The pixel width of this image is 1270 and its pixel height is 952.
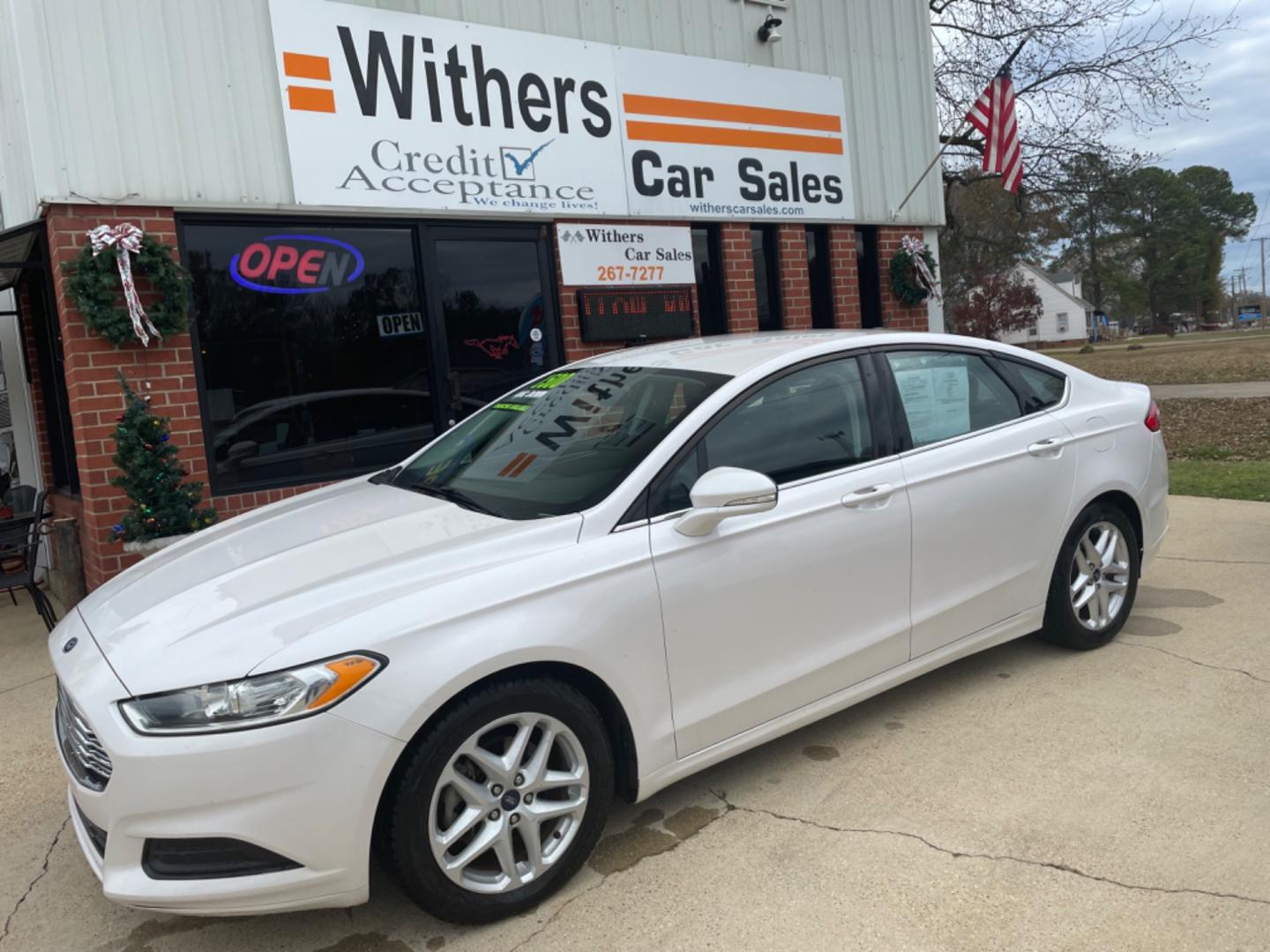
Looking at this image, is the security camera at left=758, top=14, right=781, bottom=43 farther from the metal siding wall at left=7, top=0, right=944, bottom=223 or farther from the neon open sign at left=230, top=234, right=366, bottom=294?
the neon open sign at left=230, top=234, right=366, bottom=294

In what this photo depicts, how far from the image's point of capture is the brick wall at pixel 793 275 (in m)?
9.38

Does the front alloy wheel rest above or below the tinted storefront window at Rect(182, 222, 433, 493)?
below

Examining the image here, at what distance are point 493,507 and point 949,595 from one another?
5.93 ft

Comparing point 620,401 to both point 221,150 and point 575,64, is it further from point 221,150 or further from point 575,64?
point 575,64

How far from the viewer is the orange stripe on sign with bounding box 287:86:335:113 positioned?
6543 mm

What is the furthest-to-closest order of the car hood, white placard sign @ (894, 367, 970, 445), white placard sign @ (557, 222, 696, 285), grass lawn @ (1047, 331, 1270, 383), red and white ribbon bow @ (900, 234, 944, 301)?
1. grass lawn @ (1047, 331, 1270, 383)
2. red and white ribbon bow @ (900, 234, 944, 301)
3. white placard sign @ (557, 222, 696, 285)
4. white placard sign @ (894, 367, 970, 445)
5. the car hood

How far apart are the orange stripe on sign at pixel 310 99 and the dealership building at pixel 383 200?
0.6 inches

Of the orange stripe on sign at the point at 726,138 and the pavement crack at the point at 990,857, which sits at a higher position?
the orange stripe on sign at the point at 726,138

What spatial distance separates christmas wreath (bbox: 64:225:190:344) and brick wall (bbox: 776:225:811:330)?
18.0 feet

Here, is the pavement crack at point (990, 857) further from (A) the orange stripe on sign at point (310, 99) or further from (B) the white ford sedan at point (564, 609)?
(A) the orange stripe on sign at point (310, 99)

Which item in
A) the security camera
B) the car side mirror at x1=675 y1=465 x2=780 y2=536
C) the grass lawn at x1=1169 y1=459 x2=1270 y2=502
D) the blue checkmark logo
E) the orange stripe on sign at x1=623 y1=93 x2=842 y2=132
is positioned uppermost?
the security camera

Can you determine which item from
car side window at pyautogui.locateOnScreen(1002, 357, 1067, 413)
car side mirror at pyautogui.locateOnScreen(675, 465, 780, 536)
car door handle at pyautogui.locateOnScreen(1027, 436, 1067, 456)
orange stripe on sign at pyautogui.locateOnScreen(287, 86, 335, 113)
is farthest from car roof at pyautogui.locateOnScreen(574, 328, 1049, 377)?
orange stripe on sign at pyautogui.locateOnScreen(287, 86, 335, 113)

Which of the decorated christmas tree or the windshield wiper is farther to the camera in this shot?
the decorated christmas tree

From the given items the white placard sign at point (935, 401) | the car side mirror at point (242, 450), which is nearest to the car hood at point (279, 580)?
the white placard sign at point (935, 401)
